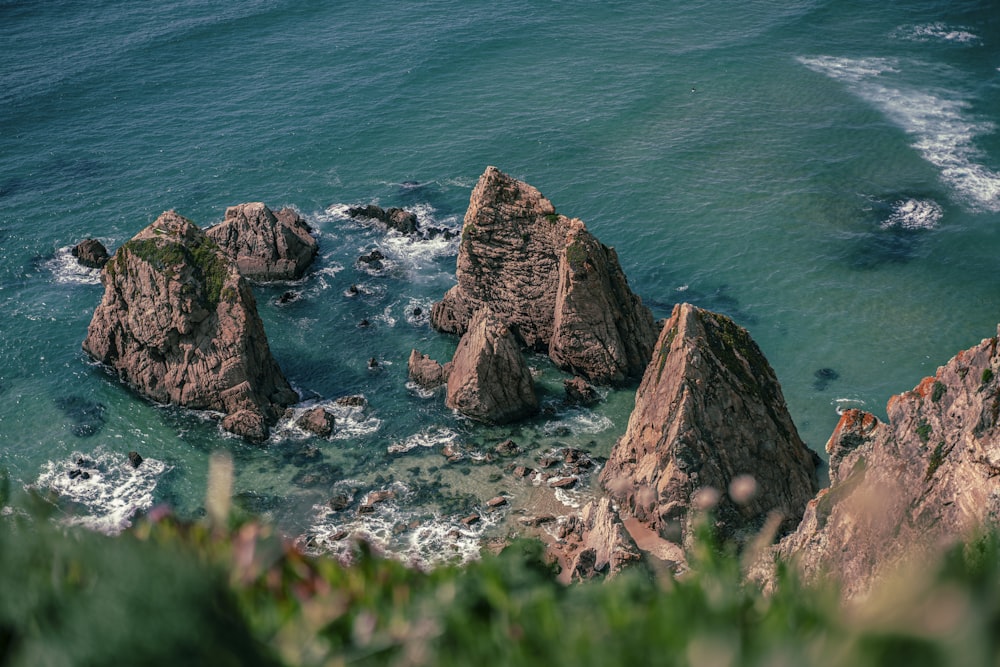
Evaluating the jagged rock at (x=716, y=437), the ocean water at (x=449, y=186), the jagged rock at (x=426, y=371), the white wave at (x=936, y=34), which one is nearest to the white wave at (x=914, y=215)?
the ocean water at (x=449, y=186)

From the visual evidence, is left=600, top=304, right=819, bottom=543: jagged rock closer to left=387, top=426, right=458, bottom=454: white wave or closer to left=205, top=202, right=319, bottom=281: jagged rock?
left=387, top=426, right=458, bottom=454: white wave

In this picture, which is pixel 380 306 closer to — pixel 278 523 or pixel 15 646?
pixel 278 523

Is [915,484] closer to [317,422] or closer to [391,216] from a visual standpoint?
[317,422]

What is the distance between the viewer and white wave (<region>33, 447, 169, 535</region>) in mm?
52719

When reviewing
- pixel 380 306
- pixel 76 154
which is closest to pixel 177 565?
pixel 380 306

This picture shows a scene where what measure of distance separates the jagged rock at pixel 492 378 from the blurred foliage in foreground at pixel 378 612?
3989 cm

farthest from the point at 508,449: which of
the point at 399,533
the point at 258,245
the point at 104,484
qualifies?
the point at 258,245

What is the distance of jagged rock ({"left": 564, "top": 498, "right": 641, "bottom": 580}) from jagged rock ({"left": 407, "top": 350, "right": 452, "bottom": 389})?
58.8 feet

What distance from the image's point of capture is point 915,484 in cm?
3127

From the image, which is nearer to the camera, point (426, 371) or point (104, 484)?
point (104, 484)

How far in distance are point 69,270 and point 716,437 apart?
55582 mm

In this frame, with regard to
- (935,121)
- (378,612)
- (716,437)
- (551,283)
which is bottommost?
(716,437)

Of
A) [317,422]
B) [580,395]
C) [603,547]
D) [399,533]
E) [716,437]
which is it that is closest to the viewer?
[603,547]

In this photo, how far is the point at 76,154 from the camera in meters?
93.2
